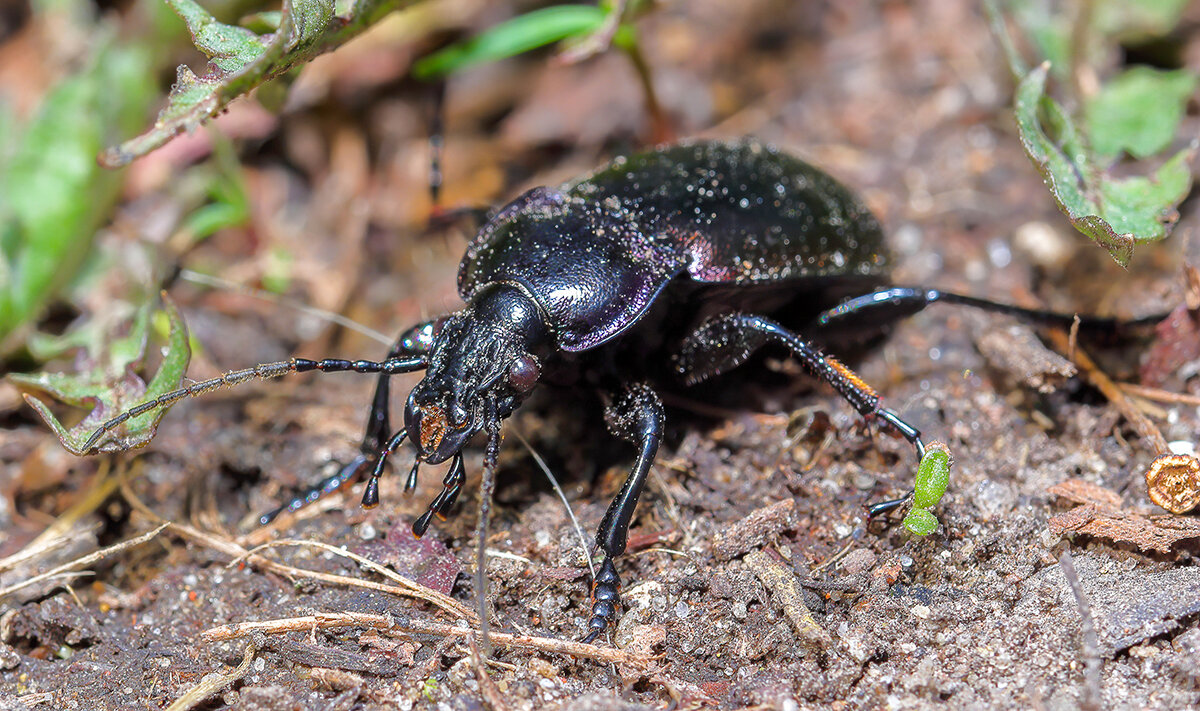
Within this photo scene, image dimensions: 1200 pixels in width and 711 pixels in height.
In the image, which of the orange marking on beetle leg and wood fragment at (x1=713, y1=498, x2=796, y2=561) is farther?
the orange marking on beetle leg

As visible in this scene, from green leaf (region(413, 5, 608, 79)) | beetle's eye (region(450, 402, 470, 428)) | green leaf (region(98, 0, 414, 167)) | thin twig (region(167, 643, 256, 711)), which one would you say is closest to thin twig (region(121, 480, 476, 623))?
thin twig (region(167, 643, 256, 711))

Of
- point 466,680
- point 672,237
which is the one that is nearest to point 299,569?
point 466,680

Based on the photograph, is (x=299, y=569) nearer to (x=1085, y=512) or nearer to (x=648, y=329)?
(x=648, y=329)

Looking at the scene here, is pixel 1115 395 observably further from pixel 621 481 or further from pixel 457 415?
pixel 457 415

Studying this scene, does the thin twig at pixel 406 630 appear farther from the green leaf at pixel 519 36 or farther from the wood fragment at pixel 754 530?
the green leaf at pixel 519 36

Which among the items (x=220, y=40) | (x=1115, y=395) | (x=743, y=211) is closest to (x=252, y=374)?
(x=220, y=40)

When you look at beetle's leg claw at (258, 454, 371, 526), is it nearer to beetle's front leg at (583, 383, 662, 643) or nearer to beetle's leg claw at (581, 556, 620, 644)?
beetle's front leg at (583, 383, 662, 643)
